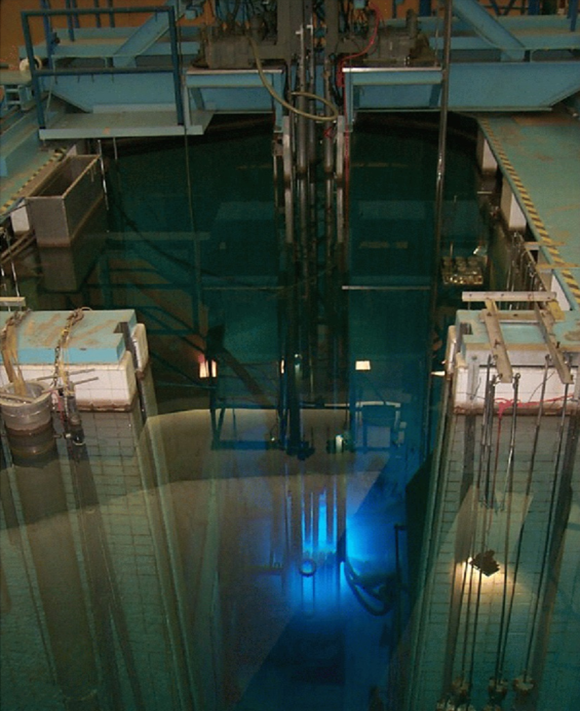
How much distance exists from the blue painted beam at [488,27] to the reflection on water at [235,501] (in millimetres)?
2520

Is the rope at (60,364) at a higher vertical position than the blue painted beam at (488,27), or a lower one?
lower

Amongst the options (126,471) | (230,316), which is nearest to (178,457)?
(126,471)

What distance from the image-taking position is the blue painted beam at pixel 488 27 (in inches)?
312

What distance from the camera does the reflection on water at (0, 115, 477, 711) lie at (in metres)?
3.13

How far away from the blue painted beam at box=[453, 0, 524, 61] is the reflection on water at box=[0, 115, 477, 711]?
2520mm

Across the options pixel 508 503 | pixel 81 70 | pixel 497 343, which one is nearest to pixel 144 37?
pixel 81 70

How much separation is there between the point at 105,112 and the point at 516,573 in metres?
6.45

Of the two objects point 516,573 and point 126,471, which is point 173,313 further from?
point 516,573

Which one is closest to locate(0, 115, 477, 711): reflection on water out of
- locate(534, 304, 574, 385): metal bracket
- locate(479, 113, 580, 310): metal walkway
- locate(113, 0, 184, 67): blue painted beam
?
locate(534, 304, 574, 385): metal bracket

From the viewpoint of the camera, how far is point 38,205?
6812 mm

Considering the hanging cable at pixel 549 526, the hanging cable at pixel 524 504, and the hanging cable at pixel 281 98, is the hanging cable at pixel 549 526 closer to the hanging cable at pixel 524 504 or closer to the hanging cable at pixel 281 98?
the hanging cable at pixel 524 504

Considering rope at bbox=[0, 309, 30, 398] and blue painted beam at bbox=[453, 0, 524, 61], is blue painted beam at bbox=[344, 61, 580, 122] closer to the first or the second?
blue painted beam at bbox=[453, 0, 524, 61]

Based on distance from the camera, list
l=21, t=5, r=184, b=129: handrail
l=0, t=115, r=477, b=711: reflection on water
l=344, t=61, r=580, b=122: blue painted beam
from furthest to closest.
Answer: l=344, t=61, r=580, b=122: blue painted beam, l=21, t=5, r=184, b=129: handrail, l=0, t=115, r=477, b=711: reflection on water

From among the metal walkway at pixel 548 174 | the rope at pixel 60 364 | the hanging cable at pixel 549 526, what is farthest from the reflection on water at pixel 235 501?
the metal walkway at pixel 548 174
